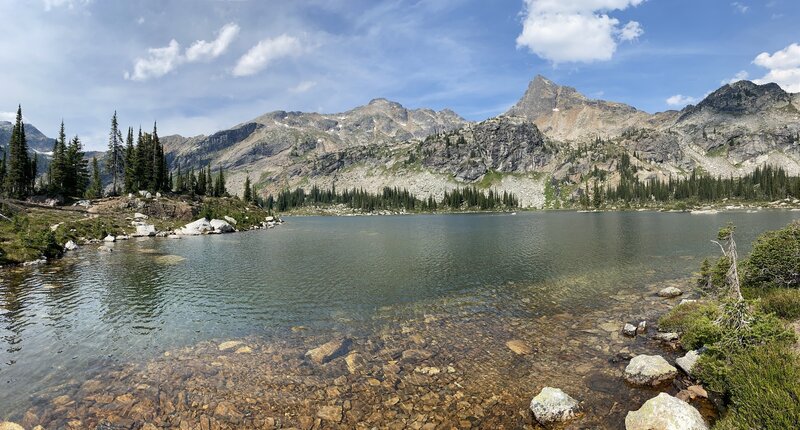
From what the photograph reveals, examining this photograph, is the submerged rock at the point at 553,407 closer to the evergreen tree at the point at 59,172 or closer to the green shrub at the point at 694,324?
the green shrub at the point at 694,324

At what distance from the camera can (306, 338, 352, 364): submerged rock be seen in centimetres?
2047

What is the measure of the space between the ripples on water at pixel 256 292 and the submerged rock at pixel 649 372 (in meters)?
10.1

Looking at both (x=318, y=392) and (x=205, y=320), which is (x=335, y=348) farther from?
(x=205, y=320)

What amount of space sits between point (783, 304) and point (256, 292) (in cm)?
3888

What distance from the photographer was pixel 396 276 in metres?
43.1

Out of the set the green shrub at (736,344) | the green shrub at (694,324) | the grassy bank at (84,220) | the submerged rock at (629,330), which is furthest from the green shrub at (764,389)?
the grassy bank at (84,220)

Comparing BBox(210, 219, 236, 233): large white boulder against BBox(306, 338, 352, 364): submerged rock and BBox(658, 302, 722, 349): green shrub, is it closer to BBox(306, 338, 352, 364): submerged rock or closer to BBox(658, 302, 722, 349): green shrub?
BBox(306, 338, 352, 364): submerged rock

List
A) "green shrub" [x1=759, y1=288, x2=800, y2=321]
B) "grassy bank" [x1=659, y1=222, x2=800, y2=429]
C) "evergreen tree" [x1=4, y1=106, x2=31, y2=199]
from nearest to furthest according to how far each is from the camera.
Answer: "grassy bank" [x1=659, y1=222, x2=800, y2=429] < "green shrub" [x1=759, y1=288, x2=800, y2=321] < "evergreen tree" [x1=4, y1=106, x2=31, y2=199]

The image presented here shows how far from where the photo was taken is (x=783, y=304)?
20.6m

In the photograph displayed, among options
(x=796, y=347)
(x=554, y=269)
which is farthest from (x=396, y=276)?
(x=796, y=347)

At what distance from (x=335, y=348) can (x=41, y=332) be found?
65.0 feet

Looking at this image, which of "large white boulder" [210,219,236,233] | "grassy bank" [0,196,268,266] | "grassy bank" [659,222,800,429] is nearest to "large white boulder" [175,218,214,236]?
"large white boulder" [210,219,236,233]

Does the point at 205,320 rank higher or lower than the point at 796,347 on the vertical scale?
lower

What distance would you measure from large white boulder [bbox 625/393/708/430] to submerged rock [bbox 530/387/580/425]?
6.29 feet
